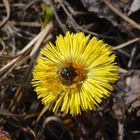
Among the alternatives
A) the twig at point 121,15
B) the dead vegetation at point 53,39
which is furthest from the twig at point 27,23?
the twig at point 121,15

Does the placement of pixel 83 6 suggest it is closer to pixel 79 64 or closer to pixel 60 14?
pixel 60 14

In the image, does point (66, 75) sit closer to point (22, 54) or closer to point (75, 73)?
point (75, 73)

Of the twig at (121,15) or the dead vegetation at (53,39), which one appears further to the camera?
the twig at (121,15)

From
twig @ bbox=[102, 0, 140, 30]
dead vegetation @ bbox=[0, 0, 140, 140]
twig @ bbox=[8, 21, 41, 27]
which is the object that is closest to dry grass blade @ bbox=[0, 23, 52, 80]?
dead vegetation @ bbox=[0, 0, 140, 140]

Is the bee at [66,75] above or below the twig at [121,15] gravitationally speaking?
below

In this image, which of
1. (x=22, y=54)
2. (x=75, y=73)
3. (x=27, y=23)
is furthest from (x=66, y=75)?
(x=27, y=23)

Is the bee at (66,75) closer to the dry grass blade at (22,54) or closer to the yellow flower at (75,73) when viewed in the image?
the yellow flower at (75,73)

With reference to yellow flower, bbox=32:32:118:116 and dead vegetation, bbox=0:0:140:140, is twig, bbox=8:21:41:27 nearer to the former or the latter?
dead vegetation, bbox=0:0:140:140

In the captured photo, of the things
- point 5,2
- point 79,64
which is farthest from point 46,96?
point 5,2

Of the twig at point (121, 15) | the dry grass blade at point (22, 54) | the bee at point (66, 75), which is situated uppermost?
the twig at point (121, 15)
